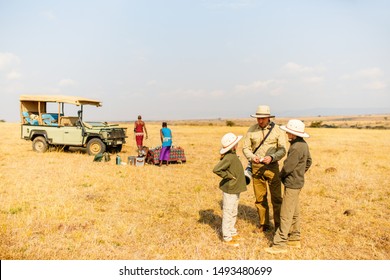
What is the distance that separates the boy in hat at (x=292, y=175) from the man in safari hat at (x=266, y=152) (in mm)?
507

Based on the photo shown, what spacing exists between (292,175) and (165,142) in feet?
26.4

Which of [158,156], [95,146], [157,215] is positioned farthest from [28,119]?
[157,215]

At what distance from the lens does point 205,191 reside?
28.9ft

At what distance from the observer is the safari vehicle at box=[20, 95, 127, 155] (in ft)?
48.1

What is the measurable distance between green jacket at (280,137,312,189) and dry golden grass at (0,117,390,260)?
1096 millimetres

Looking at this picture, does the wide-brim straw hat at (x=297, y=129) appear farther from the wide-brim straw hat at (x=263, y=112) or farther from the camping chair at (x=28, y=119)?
the camping chair at (x=28, y=119)

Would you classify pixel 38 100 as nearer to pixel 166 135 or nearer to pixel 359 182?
pixel 166 135

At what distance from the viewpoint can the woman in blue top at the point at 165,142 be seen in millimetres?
12195

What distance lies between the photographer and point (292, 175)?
4801mm

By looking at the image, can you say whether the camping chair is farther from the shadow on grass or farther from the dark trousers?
the dark trousers

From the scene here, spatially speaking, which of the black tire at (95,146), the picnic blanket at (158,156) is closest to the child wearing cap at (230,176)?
the picnic blanket at (158,156)

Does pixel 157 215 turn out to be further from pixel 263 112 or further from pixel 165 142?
pixel 165 142

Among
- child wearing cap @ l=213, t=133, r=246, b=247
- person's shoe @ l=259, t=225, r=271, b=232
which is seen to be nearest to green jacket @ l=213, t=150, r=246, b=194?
child wearing cap @ l=213, t=133, r=246, b=247

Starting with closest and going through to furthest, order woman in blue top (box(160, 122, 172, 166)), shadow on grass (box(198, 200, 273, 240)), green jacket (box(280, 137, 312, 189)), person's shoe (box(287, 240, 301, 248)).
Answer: green jacket (box(280, 137, 312, 189)) < person's shoe (box(287, 240, 301, 248)) < shadow on grass (box(198, 200, 273, 240)) < woman in blue top (box(160, 122, 172, 166))
